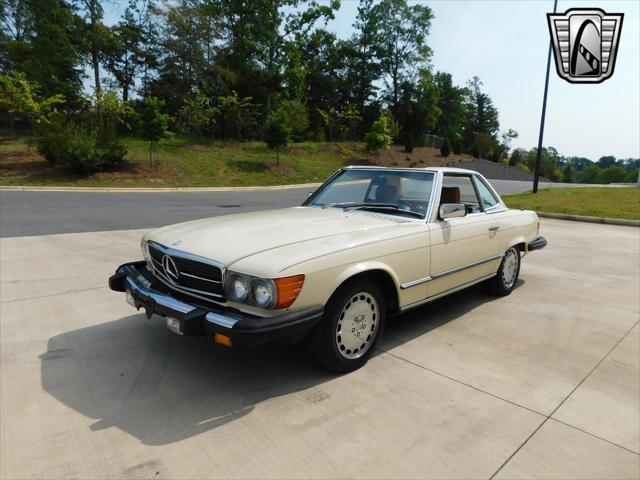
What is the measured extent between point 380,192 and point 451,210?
70 centimetres

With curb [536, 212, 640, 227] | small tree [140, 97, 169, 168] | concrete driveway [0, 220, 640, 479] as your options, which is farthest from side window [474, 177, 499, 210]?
small tree [140, 97, 169, 168]

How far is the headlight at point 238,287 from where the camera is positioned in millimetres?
2668

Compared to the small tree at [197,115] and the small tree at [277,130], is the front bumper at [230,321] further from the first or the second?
the small tree at [197,115]

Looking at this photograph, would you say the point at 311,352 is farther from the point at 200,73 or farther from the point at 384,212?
the point at 200,73

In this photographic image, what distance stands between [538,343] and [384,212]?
1.79 meters

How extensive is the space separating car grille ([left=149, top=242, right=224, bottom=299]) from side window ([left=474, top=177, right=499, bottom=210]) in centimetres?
326

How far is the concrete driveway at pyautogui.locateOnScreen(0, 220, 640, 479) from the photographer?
2.26 meters

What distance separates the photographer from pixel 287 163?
28391 mm

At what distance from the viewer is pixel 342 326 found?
3105 millimetres

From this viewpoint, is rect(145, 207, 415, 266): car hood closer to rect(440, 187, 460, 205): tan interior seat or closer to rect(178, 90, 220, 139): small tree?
rect(440, 187, 460, 205): tan interior seat

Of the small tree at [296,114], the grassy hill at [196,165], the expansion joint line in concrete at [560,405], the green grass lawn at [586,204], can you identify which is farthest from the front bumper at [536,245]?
the small tree at [296,114]

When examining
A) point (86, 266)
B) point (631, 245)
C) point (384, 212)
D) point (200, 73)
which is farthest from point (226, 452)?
point (200, 73)

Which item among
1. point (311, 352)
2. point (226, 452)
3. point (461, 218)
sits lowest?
point (226, 452)

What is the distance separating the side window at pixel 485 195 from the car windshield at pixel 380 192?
0.99 m
